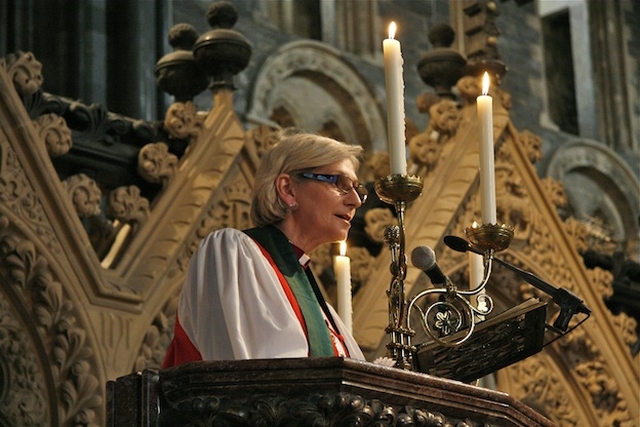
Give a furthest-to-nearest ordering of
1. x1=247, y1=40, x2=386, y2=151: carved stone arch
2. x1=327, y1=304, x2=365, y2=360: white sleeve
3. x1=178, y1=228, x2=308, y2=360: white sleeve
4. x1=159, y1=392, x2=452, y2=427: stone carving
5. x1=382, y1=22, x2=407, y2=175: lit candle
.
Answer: x1=247, y1=40, x2=386, y2=151: carved stone arch → x1=327, y1=304, x2=365, y2=360: white sleeve → x1=382, y1=22, x2=407, y2=175: lit candle → x1=178, y1=228, x2=308, y2=360: white sleeve → x1=159, y1=392, x2=452, y2=427: stone carving

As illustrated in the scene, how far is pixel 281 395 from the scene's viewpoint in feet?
10.2

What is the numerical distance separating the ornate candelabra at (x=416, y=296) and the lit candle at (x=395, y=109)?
53mm

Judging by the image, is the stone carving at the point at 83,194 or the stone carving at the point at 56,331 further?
the stone carving at the point at 83,194

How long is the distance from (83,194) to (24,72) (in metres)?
0.49

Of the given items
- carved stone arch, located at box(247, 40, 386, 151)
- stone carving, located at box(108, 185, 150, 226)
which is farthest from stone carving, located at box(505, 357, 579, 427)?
carved stone arch, located at box(247, 40, 386, 151)

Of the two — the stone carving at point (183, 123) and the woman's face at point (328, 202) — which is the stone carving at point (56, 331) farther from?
the woman's face at point (328, 202)

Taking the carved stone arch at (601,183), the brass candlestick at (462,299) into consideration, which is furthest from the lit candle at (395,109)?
the carved stone arch at (601,183)

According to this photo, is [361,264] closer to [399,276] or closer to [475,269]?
[475,269]

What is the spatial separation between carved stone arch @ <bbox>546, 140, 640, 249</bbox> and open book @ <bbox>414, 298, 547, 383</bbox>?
11.9 meters

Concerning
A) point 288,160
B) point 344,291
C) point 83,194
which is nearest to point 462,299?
point 288,160

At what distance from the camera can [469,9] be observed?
8.14 m

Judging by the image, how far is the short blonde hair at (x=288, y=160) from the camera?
4.12 meters

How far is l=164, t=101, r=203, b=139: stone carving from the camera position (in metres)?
6.50

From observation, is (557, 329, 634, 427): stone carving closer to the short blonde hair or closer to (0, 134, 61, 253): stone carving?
(0, 134, 61, 253): stone carving
